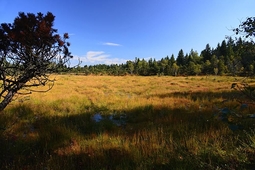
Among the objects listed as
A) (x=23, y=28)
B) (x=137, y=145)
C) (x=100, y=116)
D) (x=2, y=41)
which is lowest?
(x=100, y=116)

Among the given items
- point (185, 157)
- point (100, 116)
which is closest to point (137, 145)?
point (185, 157)

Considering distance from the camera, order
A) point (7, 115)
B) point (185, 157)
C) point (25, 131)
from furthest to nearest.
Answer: point (7, 115) < point (25, 131) < point (185, 157)

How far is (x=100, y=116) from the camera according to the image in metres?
8.48

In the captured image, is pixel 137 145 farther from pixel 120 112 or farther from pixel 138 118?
pixel 120 112

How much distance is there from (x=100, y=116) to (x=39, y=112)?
10.2 feet

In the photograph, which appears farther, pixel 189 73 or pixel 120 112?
pixel 189 73

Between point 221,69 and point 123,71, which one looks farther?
point 123,71

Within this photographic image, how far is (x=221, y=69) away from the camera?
57594 mm

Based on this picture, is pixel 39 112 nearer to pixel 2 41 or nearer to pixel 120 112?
→ pixel 120 112

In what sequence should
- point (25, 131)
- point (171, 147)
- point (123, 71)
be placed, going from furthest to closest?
point (123, 71) → point (25, 131) → point (171, 147)

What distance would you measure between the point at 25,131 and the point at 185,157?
5.45m

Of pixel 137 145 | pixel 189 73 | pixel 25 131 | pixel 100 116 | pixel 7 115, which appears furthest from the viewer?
pixel 189 73

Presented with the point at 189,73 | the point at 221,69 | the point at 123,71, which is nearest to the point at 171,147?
the point at 221,69

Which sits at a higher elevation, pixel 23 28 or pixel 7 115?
pixel 23 28
